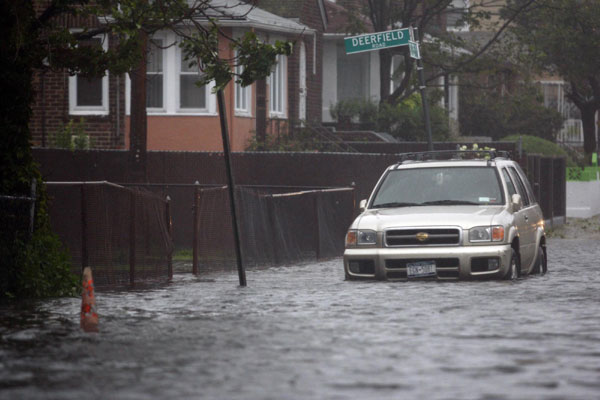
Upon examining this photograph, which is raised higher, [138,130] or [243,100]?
[243,100]

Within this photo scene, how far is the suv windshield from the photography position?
17516 mm

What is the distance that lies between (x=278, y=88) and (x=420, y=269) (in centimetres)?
1975

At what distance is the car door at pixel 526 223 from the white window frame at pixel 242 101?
14131 millimetres

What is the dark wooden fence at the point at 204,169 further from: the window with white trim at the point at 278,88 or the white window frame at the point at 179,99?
the window with white trim at the point at 278,88

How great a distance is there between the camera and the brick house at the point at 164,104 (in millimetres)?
31453

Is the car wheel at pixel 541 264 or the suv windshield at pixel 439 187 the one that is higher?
the suv windshield at pixel 439 187

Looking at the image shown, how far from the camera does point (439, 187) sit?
1781 cm

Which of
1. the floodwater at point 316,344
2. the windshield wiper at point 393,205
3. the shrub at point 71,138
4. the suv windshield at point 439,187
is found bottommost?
the floodwater at point 316,344

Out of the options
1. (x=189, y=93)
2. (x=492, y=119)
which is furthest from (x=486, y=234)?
(x=492, y=119)

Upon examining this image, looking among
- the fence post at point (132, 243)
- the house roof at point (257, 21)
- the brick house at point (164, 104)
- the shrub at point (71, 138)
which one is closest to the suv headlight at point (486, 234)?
the fence post at point (132, 243)

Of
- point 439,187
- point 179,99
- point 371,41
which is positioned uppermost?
point 371,41

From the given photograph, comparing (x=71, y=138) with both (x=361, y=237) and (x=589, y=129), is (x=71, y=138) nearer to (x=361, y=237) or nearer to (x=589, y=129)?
(x=361, y=237)

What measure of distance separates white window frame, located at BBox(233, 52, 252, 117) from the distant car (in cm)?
1448

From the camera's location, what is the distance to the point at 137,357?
10.2m
